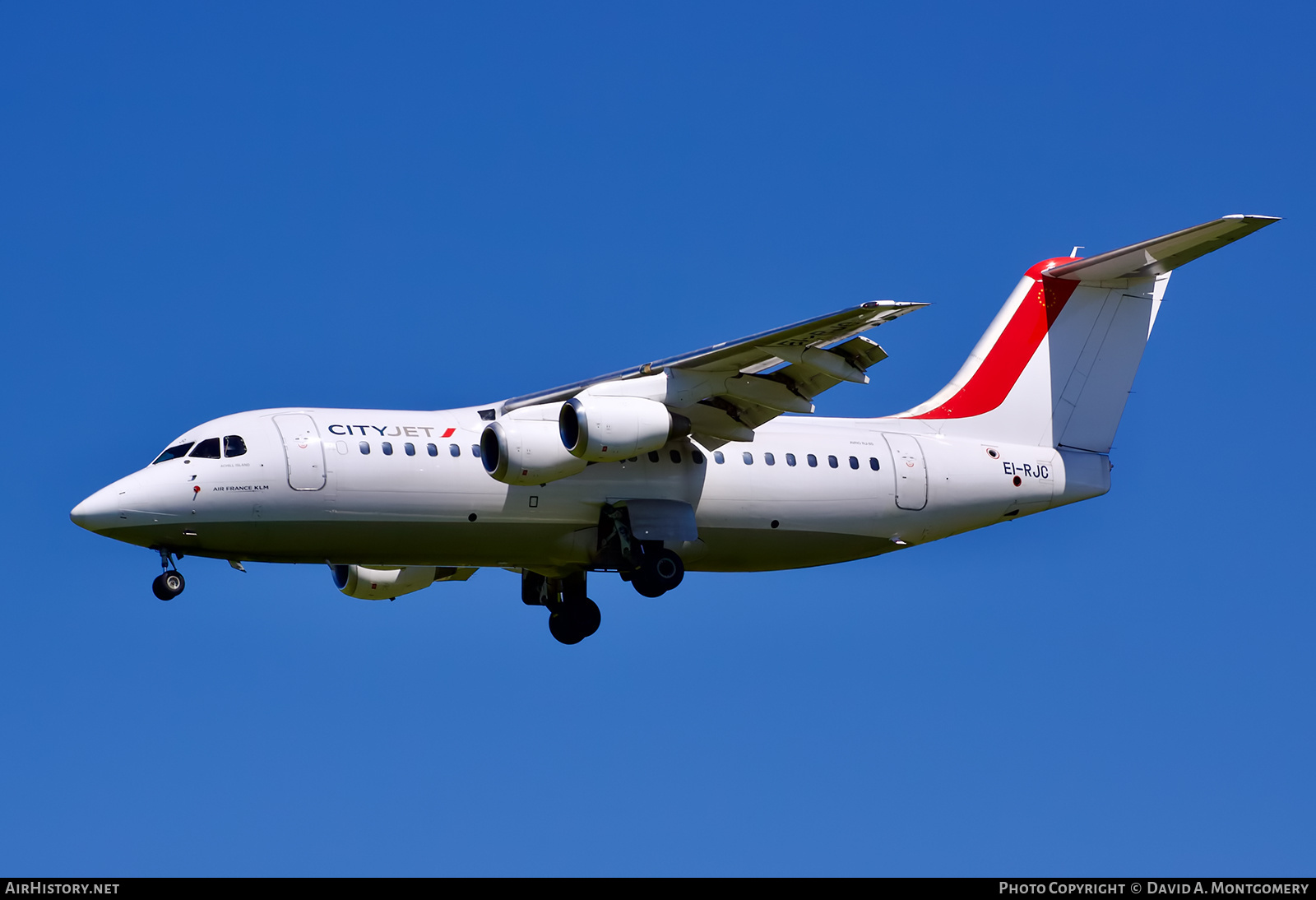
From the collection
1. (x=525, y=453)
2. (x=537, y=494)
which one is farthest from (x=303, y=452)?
(x=537, y=494)

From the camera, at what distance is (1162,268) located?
20.6 meters

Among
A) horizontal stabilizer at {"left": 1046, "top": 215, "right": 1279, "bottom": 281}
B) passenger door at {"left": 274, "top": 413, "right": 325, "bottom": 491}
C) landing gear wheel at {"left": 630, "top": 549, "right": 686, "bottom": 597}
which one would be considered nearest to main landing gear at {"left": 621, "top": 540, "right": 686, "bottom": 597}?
landing gear wheel at {"left": 630, "top": 549, "right": 686, "bottom": 597}

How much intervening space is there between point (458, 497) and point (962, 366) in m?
6.36

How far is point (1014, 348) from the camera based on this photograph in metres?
21.1

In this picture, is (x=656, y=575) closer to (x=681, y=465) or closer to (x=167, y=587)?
(x=681, y=465)

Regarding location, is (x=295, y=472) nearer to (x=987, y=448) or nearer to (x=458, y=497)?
(x=458, y=497)

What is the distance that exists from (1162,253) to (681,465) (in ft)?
18.5

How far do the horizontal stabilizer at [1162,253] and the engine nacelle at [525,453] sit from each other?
21.6 feet

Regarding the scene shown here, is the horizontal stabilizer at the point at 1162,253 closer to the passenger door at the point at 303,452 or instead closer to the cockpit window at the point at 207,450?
the passenger door at the point at 303,452

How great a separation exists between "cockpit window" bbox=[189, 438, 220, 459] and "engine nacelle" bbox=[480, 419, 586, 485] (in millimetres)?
2389

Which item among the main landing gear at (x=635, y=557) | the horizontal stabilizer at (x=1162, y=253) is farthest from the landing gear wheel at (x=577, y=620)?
the horizontal stabilizer at (x=1162, y=253)

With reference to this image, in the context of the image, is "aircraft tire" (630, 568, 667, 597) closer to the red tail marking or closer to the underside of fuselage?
the underside of fuselage
